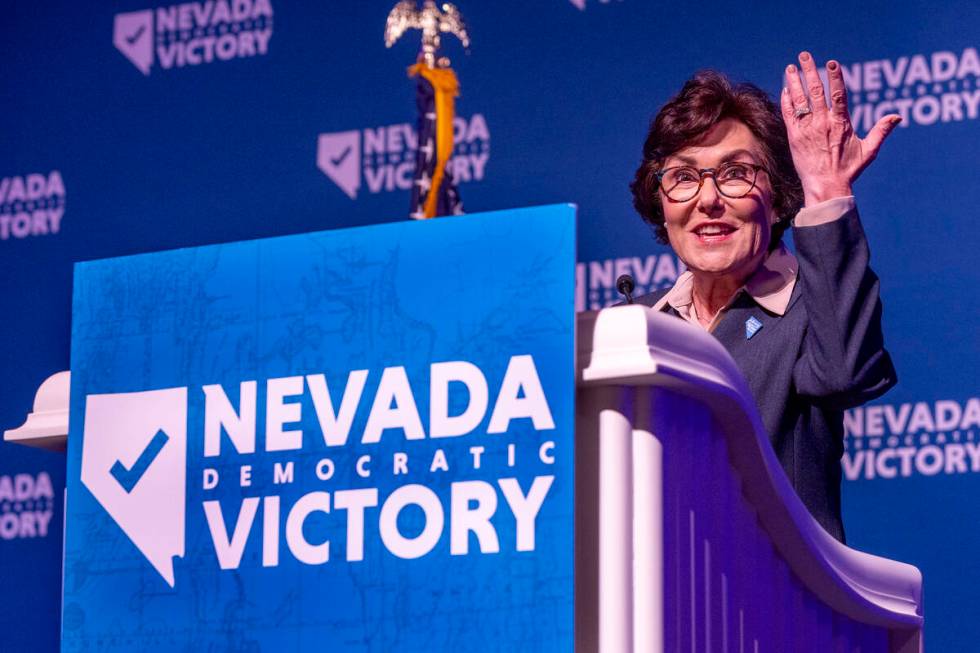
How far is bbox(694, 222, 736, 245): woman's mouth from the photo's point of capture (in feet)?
7.29

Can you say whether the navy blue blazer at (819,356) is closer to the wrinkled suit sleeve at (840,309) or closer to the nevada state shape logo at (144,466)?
the wrinkled suit sleeve at (840,309)

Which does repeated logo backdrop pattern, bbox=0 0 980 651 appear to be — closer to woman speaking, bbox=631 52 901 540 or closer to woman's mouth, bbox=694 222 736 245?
woman speaking, bbox=631 52 901 540

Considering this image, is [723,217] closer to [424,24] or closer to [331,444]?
[424,24]

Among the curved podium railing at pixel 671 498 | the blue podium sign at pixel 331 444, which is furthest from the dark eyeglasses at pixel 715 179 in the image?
the blue podium sign at pixel 331 444

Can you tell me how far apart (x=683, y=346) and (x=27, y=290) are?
3408mm

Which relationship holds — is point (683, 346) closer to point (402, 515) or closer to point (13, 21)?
point (402, 515)

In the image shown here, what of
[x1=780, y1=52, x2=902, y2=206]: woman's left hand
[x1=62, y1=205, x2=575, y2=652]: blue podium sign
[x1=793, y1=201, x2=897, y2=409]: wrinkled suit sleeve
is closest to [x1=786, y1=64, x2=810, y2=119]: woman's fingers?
[x1=780, y1=52, x2=902, y2=206]: woman's left hand

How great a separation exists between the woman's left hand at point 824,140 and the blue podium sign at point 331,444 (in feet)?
2.26

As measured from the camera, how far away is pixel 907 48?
3.43 m

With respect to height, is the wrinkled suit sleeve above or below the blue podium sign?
above

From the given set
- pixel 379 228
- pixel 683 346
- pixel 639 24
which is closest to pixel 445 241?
pixel 379 228

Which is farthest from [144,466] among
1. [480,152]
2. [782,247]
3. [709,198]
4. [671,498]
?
[480,152]

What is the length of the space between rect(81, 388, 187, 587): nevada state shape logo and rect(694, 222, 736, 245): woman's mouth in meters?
1.17

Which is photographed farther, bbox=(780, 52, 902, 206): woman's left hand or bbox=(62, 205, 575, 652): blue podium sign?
bbox=(780, 52, 902, 206): woman's left hand
